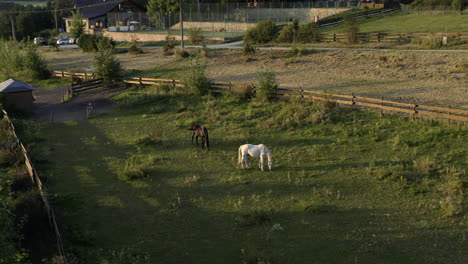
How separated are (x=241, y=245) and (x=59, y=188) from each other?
831 cm

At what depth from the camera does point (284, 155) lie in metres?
19.6

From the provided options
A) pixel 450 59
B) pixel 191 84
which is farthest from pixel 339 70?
pixel 191 84

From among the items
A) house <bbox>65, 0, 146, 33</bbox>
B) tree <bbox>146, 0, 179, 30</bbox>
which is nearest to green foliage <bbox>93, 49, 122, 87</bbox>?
tree <bbox>146, 0, 179, 30</bbox>

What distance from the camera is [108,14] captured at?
82.1 m

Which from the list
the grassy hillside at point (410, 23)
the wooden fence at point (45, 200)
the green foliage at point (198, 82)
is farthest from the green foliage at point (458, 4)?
the wooden fence at point (45, 200)

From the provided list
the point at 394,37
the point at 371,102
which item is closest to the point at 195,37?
the point at 394,37

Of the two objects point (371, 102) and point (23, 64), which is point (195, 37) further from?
point (371, 102)

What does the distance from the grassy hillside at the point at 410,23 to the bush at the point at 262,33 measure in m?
9.19

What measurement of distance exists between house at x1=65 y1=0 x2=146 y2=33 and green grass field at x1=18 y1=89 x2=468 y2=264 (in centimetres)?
6006

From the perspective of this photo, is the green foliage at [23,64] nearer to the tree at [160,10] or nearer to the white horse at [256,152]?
the tree at [160,10]

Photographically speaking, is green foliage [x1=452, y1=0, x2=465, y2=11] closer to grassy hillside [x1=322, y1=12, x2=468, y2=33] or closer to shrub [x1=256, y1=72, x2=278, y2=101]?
grassy hillside [x1=322, y1=12, x2=468, y2=33]

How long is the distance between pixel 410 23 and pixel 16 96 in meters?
48.5

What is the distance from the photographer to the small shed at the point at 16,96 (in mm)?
29609

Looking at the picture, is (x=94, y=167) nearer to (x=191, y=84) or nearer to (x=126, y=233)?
(x=126, y=233)
